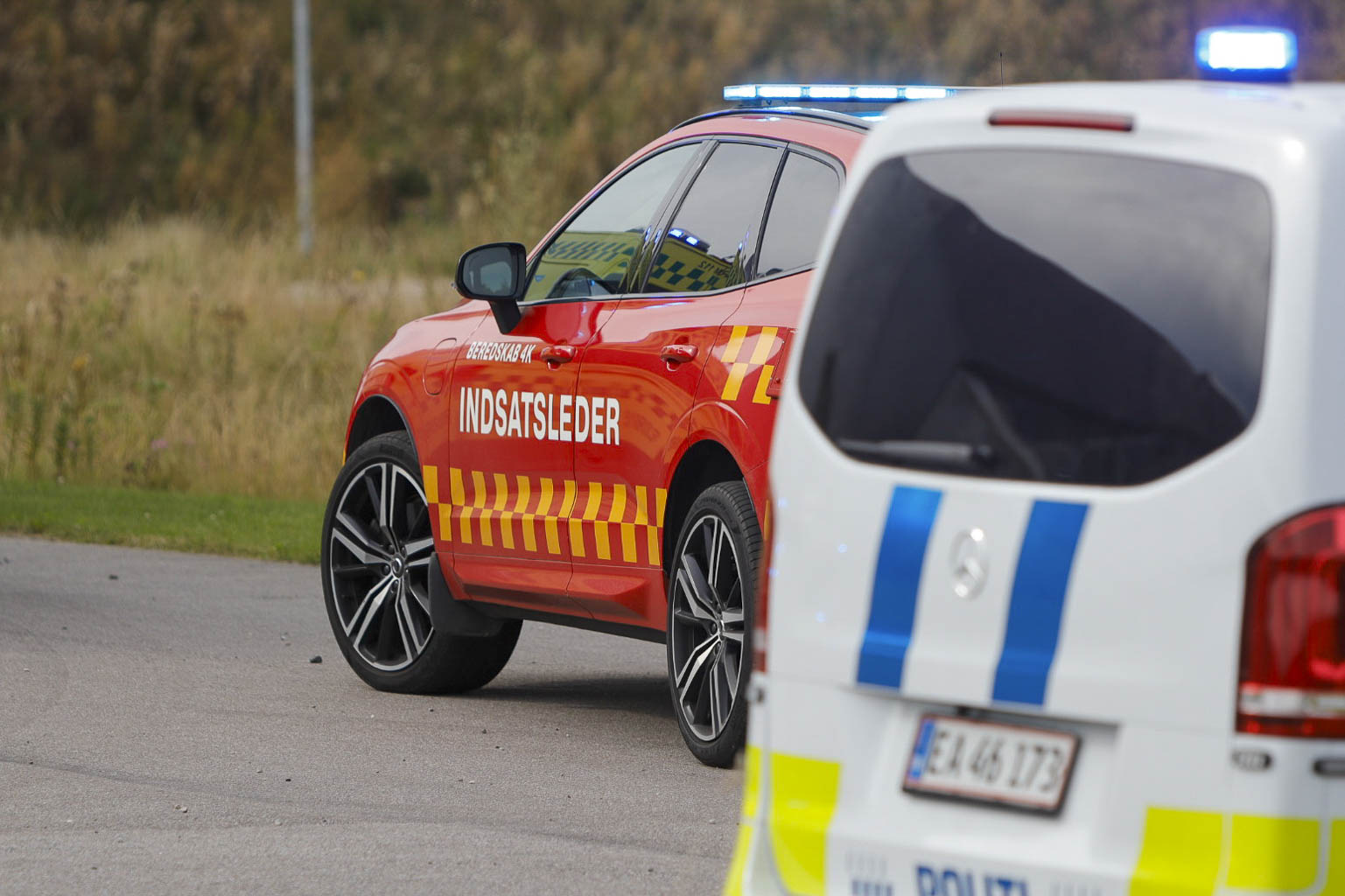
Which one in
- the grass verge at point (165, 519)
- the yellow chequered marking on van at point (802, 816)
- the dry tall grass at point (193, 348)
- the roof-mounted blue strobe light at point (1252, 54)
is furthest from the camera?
the dry tall grass at point (193, 348)

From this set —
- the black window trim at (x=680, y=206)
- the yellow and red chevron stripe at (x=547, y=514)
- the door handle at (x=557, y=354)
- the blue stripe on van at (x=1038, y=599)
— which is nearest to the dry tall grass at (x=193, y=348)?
the yellow and red chevron stripe at (x=547, y=514)

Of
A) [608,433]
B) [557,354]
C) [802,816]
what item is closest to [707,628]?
[608,433]

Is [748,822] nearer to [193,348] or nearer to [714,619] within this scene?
[714,619]

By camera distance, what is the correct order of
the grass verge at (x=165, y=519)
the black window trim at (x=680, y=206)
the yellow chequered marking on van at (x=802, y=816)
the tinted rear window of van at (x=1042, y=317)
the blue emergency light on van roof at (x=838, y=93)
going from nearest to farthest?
the tinted rear window of van at (x=1042, y=317) < the yellow chequered marking on van at (x=802, y=816) < the black window trim at (x=680, y=206) < the blue emergency light on van roof at (x=838, y=93) < the grass verge at (x=165, y=519)

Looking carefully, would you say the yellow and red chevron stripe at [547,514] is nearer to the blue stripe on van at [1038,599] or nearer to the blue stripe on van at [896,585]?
the blue stripe on van at [896,585]

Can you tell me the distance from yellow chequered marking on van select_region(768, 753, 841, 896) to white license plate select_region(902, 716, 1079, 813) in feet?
0.57

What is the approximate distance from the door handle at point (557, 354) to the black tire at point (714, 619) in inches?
31.3

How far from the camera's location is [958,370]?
4023 mm

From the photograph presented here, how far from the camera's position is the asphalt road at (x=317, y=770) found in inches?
229

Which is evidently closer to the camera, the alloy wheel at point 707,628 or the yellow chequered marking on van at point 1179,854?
the yellow chequered marking on van at point 1179,854

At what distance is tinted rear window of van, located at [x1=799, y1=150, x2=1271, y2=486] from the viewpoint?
12.2 ft

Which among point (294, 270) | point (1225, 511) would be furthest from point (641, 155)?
point (294, 270)

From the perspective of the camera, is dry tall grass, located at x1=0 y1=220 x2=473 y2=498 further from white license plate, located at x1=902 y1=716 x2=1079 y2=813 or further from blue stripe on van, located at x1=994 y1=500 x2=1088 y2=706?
blue stripe on van, located at x1=994 y1=500 x2=1088 y2=706

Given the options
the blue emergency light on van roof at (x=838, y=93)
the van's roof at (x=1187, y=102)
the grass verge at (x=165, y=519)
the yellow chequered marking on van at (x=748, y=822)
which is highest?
the blue emergency light on van roof at (x=838, y=93)
